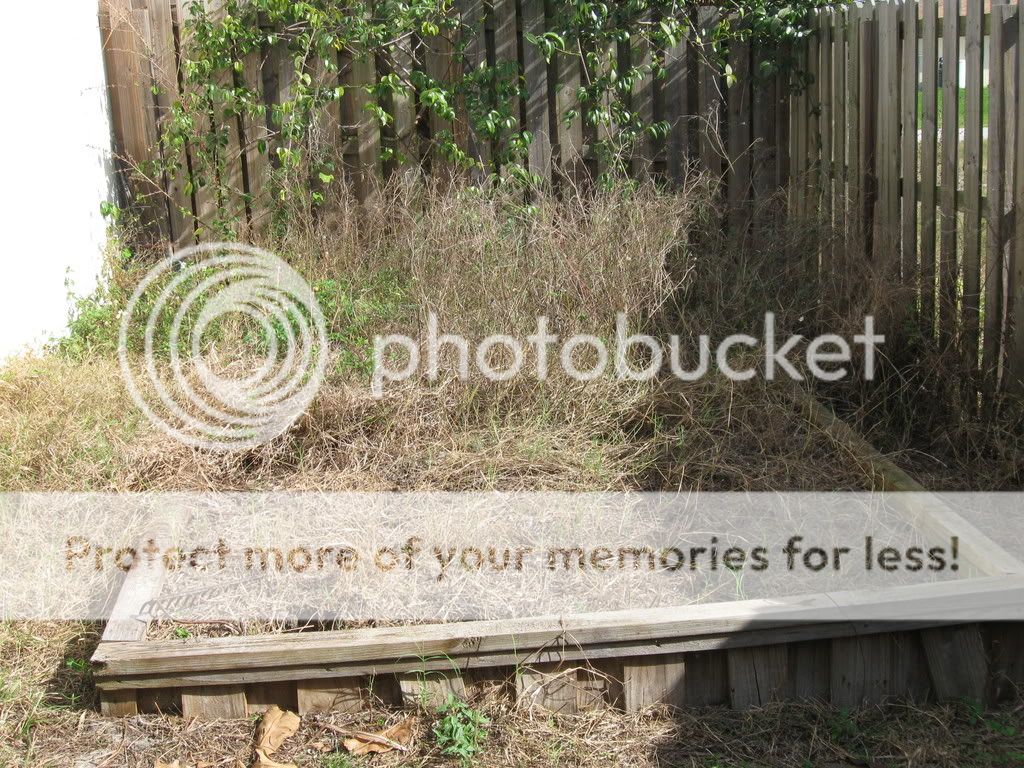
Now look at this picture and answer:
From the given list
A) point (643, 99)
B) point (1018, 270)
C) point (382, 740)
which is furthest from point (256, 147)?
point (382, 740)

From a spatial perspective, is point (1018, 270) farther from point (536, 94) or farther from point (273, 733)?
point (536, 94)

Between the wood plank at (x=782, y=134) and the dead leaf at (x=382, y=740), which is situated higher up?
the wood plank at (x=782, y=134)

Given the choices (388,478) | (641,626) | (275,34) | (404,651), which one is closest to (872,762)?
(641,626)

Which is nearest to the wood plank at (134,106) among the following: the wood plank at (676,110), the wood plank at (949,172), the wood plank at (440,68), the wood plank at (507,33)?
the wood plank at (440,68)

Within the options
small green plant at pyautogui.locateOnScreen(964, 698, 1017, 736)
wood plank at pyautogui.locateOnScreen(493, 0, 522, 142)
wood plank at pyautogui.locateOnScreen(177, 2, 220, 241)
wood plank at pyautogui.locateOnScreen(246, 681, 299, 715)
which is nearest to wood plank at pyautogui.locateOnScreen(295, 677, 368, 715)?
wood plank at pyautogui.locateOnScreen(246, 681, 299, 715)

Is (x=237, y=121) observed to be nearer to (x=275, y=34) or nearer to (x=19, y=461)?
(x=275, y=34)

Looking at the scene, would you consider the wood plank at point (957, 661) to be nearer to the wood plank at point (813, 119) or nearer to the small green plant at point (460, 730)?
the small green plant at point (460, 730)

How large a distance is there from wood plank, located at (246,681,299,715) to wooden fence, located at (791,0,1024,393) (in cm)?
259

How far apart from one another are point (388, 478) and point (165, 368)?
134 centimetres

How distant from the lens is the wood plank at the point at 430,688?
256 centimetres

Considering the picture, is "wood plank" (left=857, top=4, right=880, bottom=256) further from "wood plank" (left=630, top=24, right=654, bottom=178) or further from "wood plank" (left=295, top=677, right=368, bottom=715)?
"wood plank" (left=295, top=677, right=368, bottom=715)

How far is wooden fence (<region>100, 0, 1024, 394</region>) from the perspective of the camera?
364 centimetres

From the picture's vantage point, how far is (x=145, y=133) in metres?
5.73

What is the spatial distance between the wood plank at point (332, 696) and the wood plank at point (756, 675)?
3.05 feet
